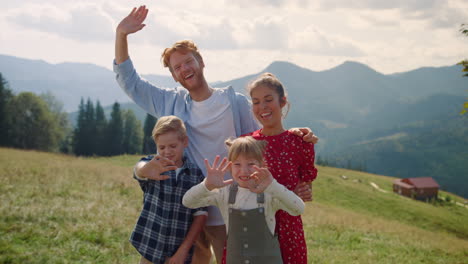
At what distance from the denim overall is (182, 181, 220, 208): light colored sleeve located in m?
0.17

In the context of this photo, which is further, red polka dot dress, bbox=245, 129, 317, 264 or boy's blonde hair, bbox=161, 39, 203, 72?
boy's blonde hair, bbox=161, 39, 203, 72

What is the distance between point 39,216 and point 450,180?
202343 mm

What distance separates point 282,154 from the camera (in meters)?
3.48

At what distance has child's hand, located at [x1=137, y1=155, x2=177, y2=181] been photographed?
3.38m

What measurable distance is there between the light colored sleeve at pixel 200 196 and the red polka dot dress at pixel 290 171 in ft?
1.99

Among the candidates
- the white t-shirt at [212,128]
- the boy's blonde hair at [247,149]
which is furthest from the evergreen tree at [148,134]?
the boy's blonde hair at [247,149]

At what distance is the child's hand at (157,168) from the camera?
133 inches

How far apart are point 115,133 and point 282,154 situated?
202 feet

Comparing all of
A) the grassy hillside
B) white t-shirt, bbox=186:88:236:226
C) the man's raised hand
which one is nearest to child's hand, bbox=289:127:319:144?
white t-shirt, bbox=186:88:236:226

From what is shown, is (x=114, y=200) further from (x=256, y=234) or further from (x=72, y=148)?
(x=72, y=148)

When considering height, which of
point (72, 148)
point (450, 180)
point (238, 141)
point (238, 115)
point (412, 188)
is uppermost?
point (238, 115)

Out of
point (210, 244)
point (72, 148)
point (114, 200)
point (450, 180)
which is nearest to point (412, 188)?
point (72, 148)

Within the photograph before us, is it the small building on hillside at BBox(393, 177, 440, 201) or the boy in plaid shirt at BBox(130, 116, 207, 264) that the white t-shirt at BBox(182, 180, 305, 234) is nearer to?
the boy in plaid shirt at BBox(130, 116, 207, 264)

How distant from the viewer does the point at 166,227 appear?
3.57 metres
